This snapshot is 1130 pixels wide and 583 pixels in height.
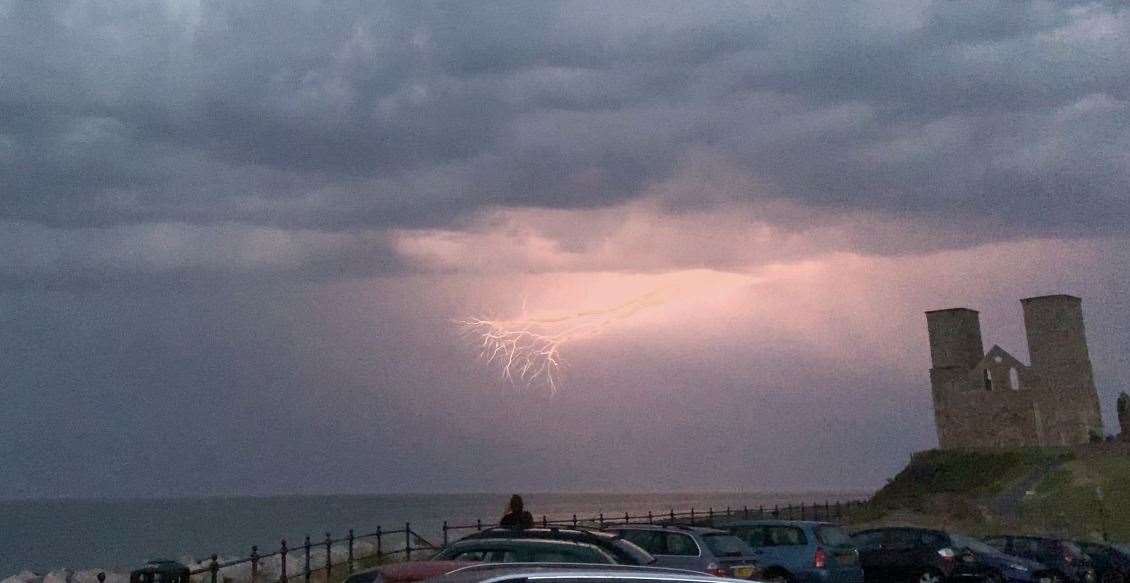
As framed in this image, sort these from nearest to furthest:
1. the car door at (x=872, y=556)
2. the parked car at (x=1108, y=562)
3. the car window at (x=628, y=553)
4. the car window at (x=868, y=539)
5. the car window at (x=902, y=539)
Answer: the car window at (x=628, y=553) → the car window at (x=902, y=539) → the car door at (x=872, y=556) → the car window at (x=868, y=539) → the parked car at (x=1108, y=562)

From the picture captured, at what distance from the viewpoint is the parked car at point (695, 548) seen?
54.1ft

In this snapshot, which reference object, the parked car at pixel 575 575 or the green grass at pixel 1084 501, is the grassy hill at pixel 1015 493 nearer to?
the green grass at pixel 1084 501

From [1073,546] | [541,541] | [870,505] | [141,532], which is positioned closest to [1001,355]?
[870,505]

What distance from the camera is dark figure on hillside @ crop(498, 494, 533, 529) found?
19406mm

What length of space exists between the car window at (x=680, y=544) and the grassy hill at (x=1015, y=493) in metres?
29.6

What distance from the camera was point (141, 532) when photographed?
126250 mm

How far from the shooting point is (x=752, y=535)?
19766 mm

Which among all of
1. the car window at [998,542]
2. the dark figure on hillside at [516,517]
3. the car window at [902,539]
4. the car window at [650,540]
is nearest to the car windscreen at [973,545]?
the car window at [902,539]

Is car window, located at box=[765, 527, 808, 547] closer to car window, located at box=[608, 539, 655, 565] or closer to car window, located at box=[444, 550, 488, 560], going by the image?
car window, located at box=[608, 539, 655, 565]

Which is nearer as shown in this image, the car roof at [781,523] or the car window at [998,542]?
the car roof at [781,523]

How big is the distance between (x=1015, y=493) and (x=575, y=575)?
2484 inches

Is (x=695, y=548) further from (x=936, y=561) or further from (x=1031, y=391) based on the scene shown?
(x=1031, y=391)

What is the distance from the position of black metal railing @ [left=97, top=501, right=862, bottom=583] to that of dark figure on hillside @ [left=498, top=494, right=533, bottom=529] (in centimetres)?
128

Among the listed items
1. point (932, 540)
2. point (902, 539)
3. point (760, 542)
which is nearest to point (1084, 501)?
point (902, 539)
